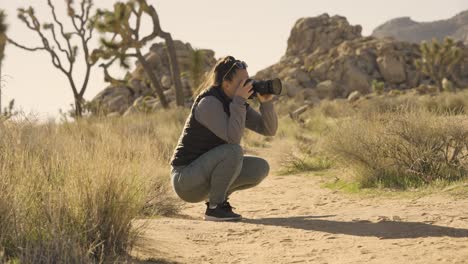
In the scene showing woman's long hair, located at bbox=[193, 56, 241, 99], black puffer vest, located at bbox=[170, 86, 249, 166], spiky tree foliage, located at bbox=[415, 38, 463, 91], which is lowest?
black puffer vest, located at bbox=[170, 86, 249, 166]

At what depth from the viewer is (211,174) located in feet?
18.6

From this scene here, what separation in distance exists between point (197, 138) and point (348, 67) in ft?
141

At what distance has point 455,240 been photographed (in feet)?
14.8

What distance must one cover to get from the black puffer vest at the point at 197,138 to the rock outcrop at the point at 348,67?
121 feet

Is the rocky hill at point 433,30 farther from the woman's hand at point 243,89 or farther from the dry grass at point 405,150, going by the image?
the woman's hand at point 243,89

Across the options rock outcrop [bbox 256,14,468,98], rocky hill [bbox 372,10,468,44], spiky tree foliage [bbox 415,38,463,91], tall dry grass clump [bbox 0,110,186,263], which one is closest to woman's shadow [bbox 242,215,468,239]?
tall dry grass clump [bbox 0,110,186,263]

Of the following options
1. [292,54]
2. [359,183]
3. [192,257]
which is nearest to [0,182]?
[192,257]

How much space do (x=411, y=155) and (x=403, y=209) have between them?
1874mm

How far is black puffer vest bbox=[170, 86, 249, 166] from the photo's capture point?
18.6 feet

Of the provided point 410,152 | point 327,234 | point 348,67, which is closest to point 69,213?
point 327,234

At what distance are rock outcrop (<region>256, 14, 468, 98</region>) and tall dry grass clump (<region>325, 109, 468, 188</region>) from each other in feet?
113

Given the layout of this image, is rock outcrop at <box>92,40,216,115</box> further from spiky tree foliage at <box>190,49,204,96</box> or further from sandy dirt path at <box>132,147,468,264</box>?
sandy dirt path at <box>132,147,468,264</box>

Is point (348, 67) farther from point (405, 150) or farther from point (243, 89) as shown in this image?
point (243, 89)

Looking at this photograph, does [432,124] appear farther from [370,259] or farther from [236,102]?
[370,259]
